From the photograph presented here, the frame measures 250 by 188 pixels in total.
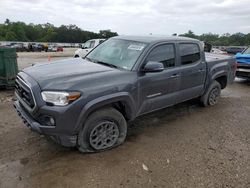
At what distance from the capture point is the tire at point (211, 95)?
259 inches

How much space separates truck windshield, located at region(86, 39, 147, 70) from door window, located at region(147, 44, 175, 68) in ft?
0.76

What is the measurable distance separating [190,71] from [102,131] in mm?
2450

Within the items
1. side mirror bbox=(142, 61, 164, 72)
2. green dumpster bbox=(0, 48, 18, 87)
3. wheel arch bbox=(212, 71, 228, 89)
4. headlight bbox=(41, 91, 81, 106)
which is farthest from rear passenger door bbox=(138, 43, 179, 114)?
green dumpster bbox=(0, 48, 18, 87)

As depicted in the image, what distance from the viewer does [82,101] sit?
3711 millimetres

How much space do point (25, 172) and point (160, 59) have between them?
117 inches

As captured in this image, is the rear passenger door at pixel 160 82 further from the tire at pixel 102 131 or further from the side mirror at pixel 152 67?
the tire at pixel 102 131

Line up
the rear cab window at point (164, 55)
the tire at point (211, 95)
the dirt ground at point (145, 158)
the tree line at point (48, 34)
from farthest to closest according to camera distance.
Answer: the tree line at point (48, 34), the tire at point (211, 95), the rear cab window at point (164, 55), the dirt ground at point (145, 158)

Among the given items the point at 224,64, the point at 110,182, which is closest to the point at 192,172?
the point at 110,182

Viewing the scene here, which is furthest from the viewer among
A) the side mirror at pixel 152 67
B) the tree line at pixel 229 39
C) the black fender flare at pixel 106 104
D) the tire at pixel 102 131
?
the tree line at pixel 229 39

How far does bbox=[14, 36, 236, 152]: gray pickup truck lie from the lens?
3.66 meters

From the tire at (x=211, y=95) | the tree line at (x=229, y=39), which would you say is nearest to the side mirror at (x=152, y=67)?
the tire at (x=211, y=95)

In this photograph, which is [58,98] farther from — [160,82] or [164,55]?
[164,55]

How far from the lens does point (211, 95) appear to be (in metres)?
6.76

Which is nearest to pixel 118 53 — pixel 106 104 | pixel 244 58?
pixel 106 104
